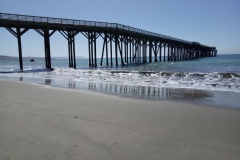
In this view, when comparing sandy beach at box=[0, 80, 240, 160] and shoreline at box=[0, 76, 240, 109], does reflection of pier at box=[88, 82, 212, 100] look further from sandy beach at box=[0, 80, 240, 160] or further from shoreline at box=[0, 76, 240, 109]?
sandy beach at box=[0, 80, 240, 160]

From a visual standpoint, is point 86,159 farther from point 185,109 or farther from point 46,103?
point 46,103

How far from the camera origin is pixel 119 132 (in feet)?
9.98

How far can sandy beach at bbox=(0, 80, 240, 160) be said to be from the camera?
237 centimetres

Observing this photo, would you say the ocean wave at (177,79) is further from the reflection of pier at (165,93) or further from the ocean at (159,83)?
the reflection of pier at (165,93)

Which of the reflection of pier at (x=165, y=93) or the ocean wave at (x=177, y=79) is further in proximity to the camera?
the ocean wave at (x=177, y=79)

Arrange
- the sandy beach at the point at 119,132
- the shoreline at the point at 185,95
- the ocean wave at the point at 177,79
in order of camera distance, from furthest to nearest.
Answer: the ocean wave at the point at 177,79
the shoreline at the point at 185,95
the sandy beach at the point at 119,132

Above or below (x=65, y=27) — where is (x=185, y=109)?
below

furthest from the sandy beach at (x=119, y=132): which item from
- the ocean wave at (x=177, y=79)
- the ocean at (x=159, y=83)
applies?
the ocean wave at (x=177, y=79)

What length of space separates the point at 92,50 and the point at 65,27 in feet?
17.6

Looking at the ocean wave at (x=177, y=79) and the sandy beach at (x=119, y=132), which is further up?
the ocean wave at (x=177, y=79)

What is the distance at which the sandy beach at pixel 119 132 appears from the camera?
2.37m

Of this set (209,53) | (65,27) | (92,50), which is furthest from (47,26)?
(209,53)

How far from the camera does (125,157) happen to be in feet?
7.47

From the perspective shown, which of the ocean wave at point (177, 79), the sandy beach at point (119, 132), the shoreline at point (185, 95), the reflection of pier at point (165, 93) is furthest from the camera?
the ocean wave at point (177, 79)
